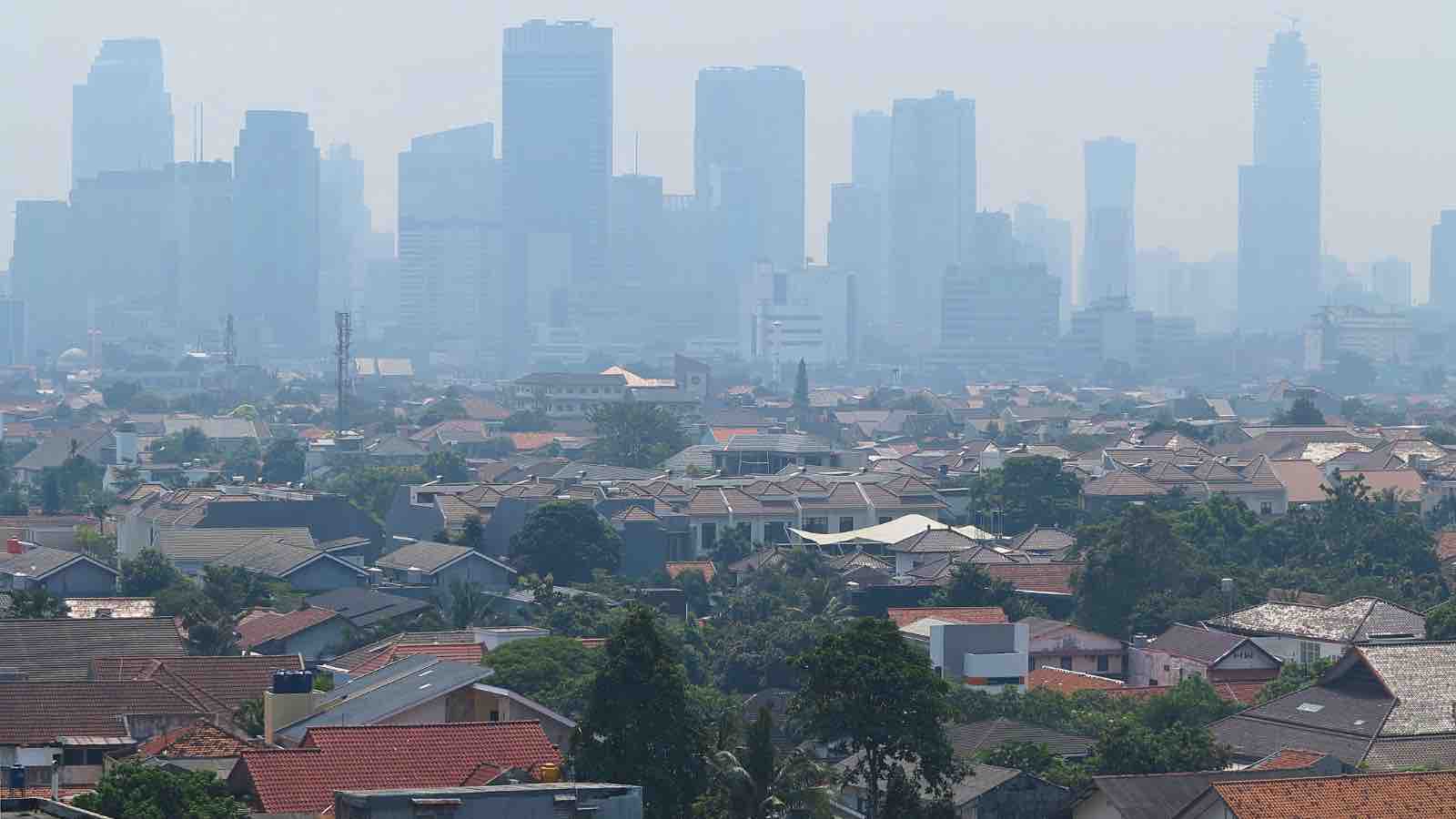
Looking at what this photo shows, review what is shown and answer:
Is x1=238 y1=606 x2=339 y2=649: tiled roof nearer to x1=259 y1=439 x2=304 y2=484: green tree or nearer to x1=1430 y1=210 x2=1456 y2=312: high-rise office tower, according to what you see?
x1=259 y1=439 x2=304 y2=484: green tree

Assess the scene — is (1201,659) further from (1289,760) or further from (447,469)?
(447,469)

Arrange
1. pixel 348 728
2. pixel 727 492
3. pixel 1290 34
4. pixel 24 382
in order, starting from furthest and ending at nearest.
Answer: pixel 1290 34 < pixel 24 382 < pixel 727 492 < pixel 348 728

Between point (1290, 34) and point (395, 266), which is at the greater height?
point (1290, 34)

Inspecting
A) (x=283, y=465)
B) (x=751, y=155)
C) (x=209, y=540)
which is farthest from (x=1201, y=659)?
(x=751, y=155)

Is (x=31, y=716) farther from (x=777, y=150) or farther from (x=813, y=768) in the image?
(x=777, y=150)

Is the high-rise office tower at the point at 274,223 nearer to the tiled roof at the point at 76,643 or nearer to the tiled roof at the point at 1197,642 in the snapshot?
the tiled roof at the point at 1197,642

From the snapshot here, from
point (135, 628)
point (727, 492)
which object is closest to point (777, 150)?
point (727, 492)

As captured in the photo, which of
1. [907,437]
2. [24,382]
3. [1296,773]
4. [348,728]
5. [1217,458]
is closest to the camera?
[348,728]
